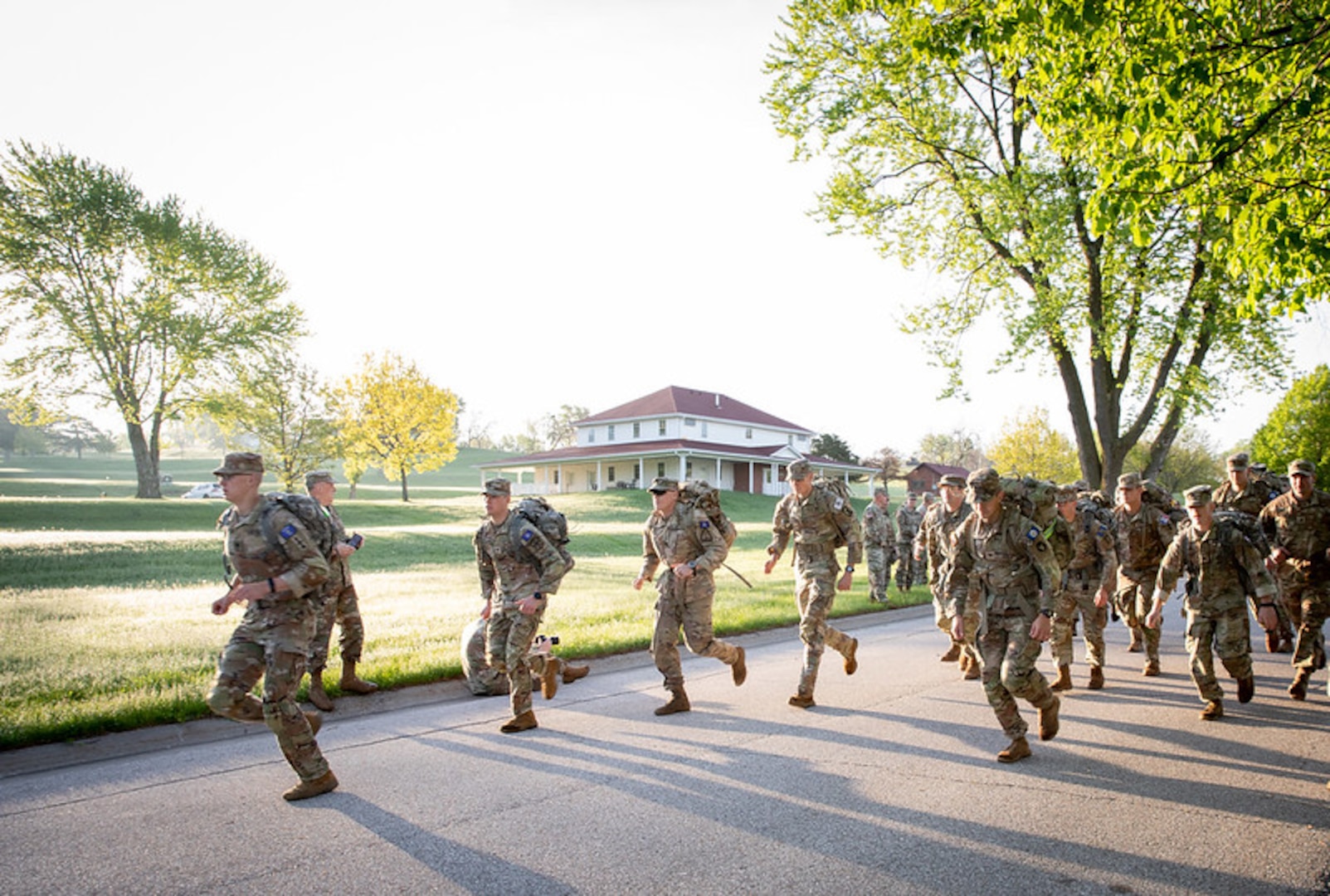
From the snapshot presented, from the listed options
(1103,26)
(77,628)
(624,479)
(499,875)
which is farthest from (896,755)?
(624,479)

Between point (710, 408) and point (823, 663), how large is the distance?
175 ft

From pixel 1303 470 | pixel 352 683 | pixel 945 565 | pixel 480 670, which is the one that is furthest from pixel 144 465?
pixel 1303 470

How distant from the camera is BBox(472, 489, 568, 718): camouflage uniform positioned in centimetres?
686

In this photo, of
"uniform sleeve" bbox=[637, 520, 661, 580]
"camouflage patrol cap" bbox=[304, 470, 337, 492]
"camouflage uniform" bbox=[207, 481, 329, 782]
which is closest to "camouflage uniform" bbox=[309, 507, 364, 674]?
"camouflage patrol cap" bbox=[304, 470, 337, 492]

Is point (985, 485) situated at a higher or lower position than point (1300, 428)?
lower

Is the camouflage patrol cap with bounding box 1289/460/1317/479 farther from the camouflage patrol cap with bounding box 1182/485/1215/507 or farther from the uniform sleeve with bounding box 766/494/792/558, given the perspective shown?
the uniform sleeve with bounding box 766/494/792/558

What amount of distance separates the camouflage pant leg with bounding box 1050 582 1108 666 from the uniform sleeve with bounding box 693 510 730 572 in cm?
370

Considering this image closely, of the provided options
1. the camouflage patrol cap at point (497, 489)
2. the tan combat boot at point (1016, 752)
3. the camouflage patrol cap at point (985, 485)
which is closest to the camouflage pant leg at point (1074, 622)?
the tan combat boot at point (1016, 752)

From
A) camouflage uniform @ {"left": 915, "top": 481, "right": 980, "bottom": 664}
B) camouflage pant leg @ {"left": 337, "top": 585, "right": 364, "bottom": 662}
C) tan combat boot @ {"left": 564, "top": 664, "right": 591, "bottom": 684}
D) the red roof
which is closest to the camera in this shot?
camouflage uniform @ {"left": 915, "top": 481, "right": 980, "bottom": 664}

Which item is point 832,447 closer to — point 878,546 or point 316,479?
point 878,546

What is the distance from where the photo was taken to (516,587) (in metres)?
7.13

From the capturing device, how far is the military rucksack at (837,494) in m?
8.00

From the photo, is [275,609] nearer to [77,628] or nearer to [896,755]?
[896,755]

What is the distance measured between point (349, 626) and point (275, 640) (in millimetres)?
3209
